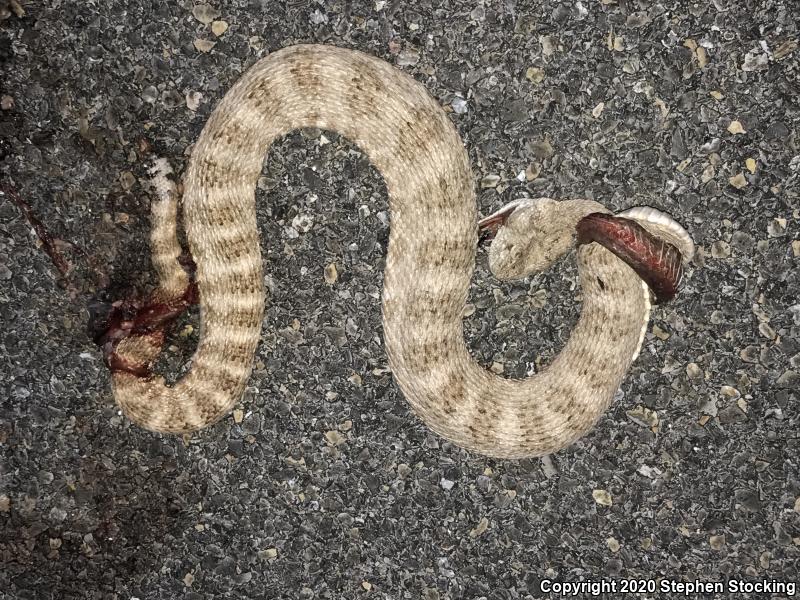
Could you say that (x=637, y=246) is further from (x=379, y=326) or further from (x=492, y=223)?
(x=379, y=326)

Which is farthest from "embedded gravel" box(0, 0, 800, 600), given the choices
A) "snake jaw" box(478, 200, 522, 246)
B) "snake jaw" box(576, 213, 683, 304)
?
"snake jaw" box(576, 213, 683, 304)

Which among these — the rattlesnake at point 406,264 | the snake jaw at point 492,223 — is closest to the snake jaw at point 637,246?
the rattlesnake at point 406,264

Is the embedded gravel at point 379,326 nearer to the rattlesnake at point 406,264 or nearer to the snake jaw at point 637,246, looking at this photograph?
the rattlesnake at point 406,264

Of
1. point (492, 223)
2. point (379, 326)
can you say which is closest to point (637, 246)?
point (492, 223)

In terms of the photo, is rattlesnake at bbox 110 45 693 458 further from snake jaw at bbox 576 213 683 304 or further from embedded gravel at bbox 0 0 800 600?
embedded gravel at bbox 0 0 800 600

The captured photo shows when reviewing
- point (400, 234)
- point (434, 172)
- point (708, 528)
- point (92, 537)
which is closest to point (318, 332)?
point (400, 234)
